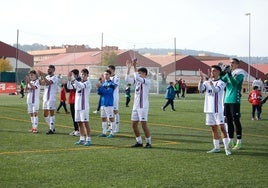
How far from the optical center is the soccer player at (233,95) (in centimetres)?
1306

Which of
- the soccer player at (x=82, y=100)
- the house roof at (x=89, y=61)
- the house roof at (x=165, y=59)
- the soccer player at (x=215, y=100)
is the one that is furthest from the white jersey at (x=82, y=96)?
the house roof at (x=165, y=59)

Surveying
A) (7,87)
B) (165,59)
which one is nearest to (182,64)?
(165,59)

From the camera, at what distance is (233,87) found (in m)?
13.3

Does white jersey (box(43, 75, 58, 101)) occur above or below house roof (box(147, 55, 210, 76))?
below

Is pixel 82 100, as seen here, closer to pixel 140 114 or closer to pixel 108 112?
pixel 140 114

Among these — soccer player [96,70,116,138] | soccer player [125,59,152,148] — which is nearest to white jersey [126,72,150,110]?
soccer player [125,59,152,148]

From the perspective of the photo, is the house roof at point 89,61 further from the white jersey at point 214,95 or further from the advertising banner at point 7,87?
the white jersey at point 214,95

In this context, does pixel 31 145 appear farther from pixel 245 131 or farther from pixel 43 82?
pixel 245 131

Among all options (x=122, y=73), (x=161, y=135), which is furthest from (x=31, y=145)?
(x=122, y=73)

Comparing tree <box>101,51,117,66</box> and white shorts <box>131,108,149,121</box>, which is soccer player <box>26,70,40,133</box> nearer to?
white shorts <box>131,108,149,121</box>

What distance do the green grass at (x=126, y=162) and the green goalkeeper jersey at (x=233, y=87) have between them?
1426 millimetres

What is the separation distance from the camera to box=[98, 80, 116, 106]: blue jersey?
634 inches

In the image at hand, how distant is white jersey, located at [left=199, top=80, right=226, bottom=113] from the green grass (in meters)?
1.15

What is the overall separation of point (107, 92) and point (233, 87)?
465 centimetres
